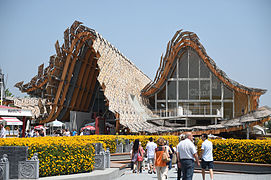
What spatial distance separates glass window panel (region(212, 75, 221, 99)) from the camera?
35.2 metres

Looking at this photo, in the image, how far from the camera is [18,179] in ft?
31.9

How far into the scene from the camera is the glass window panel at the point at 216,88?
116 feet

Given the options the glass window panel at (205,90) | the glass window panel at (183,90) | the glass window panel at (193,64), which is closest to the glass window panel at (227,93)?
the glass window panel at (205,90)

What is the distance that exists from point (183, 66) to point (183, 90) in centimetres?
242

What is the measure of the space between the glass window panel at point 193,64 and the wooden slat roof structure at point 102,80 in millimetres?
1024

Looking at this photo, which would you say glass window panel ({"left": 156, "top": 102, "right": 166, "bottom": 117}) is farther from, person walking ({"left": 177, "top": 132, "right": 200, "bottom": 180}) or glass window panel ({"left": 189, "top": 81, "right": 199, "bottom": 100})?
person walking ({"left": 177, "top": 132, "right": 200, "bottom": 180})

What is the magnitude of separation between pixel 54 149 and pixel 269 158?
8.42 meters

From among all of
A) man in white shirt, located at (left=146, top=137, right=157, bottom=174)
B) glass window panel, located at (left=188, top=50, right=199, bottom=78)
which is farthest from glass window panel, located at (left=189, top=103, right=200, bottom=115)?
man in white shirt, located at (left=146, top=137, right=157, bottom=174)

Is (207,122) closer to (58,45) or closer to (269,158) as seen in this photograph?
(58,45)

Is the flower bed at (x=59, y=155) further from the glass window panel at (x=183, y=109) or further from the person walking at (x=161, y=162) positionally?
the glass window panel at (x=183, y=109)

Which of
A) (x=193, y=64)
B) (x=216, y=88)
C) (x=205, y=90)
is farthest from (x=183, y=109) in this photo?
(x=193, y=64)

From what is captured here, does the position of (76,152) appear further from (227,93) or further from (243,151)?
(227,93)

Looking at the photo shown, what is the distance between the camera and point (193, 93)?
3594 cm

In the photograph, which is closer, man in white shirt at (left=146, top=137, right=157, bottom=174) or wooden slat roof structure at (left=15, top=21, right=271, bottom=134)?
man in white shirt at (left=146, top=137, right=157, bottom=174)
